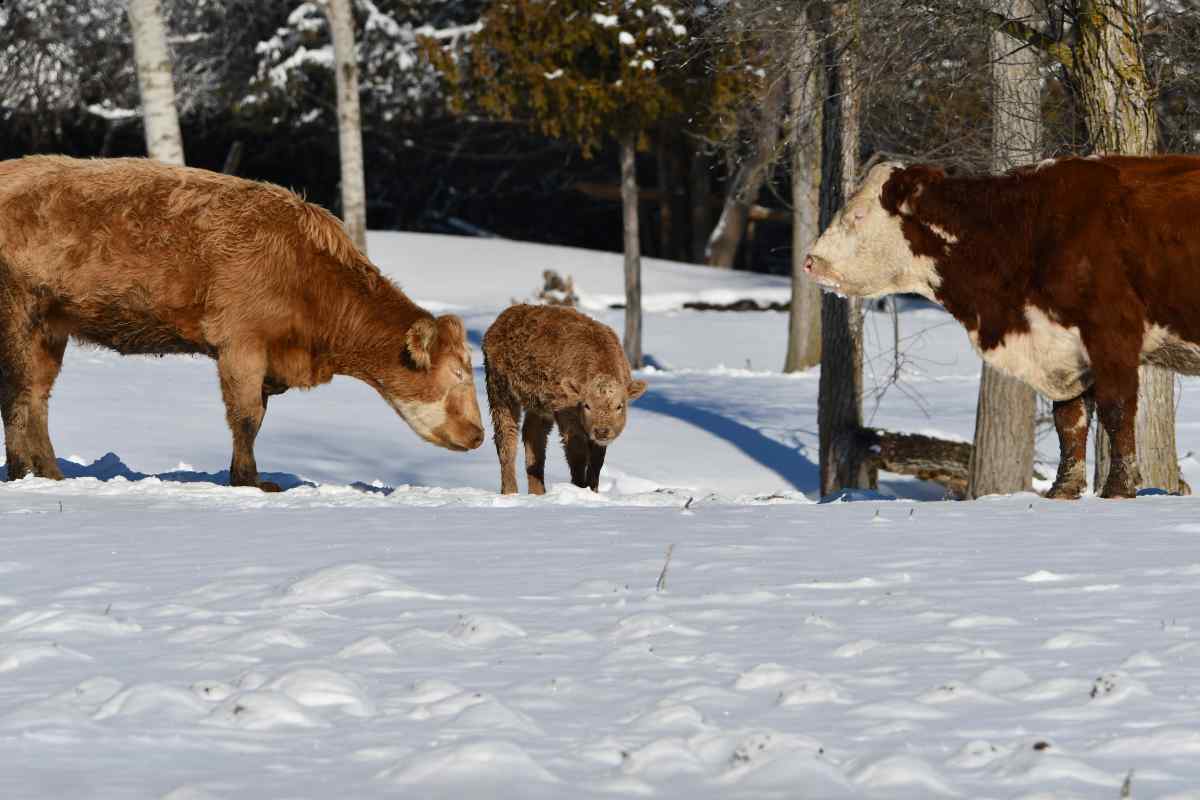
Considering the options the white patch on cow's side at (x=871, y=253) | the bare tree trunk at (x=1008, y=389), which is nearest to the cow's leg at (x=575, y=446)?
the white patch on cow's side at (x=871, y=253)

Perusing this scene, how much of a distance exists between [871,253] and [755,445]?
7.45 meters

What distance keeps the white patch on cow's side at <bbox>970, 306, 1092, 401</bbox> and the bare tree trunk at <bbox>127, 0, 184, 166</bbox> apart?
10.3m

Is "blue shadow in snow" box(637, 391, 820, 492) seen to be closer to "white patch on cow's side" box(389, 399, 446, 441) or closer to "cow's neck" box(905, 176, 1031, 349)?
"white patch on cow's side" box(389, 399, 446, 441)

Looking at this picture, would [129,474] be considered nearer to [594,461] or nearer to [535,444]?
[535,444]

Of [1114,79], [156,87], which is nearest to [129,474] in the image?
[1114,79]

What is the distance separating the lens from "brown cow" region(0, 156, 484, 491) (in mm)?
9195

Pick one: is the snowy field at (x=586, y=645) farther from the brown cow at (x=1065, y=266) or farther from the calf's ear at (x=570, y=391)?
the calf's ear at (x=570, y=391)

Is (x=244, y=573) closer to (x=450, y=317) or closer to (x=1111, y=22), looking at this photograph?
(x=450, y=317)

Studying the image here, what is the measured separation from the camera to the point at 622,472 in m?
13.9

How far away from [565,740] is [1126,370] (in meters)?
4.88

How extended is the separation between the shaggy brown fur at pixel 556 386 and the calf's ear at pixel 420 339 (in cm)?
124

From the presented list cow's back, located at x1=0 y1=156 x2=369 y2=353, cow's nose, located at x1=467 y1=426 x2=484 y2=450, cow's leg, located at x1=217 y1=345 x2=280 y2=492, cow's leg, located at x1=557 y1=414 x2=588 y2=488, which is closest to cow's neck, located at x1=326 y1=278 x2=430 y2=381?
cow's back, located at x1=0 y1=156 x2=369 y2=353

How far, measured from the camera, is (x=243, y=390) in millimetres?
9312

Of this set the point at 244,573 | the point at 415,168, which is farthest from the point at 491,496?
the point at 415,168
